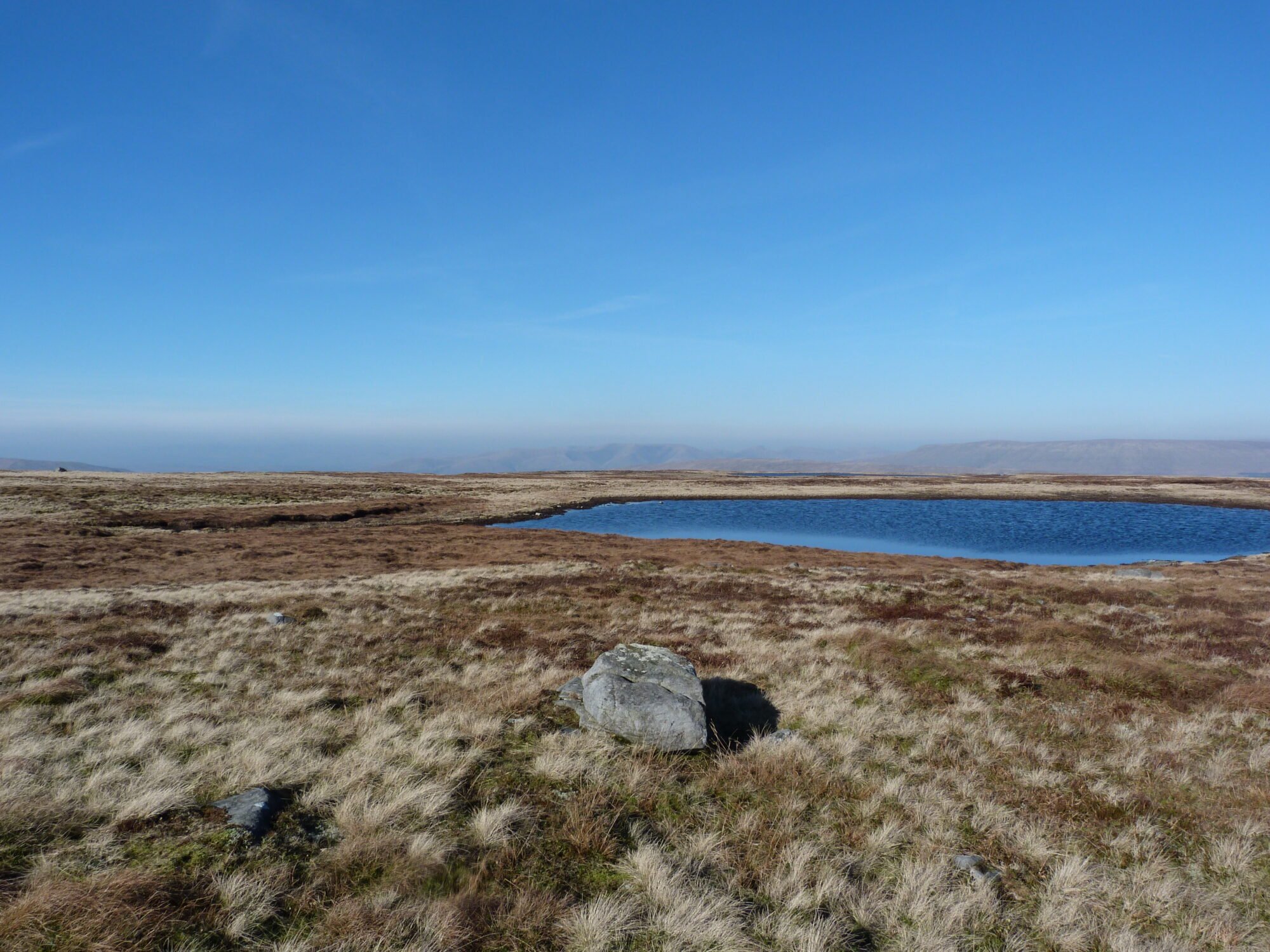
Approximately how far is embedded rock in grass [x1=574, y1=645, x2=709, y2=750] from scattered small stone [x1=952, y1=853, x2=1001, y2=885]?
358cm

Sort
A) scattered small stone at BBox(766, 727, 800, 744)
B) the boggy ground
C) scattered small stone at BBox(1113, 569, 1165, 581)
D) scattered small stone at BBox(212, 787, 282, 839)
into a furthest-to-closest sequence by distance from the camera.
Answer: scattered small stone at BBox(1113, 569, 1165, 581)
scattered small stone at BBox(766, 727, 800, 744)
scattered small stone at BBox(212, 787, 282, 839)
the boggy ground

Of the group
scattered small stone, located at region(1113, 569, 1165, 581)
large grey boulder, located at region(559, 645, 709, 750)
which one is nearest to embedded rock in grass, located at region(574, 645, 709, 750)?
large grey boulder, located at region(559, 645, 709, 750)

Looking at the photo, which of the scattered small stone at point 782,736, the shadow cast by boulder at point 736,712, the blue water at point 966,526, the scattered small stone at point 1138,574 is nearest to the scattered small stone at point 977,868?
the scattered small stone at point 782,736

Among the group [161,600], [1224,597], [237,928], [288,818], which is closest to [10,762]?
[288,818]

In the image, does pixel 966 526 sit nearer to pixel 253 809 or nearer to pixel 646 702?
pixel 646 702

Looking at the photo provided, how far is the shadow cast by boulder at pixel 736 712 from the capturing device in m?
9.73

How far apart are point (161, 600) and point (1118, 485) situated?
142 meters

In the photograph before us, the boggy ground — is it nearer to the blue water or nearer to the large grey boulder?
the large grey boulder

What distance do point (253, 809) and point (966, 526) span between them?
73356 millimetres

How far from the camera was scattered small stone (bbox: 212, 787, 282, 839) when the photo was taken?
240 inches

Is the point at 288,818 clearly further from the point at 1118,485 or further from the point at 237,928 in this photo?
the point at 1118,485

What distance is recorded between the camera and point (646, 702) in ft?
30.7

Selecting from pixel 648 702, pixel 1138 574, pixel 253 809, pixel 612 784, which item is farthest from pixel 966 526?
pixel 253 809

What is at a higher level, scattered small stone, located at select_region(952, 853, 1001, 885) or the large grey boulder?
the large grey boulder
